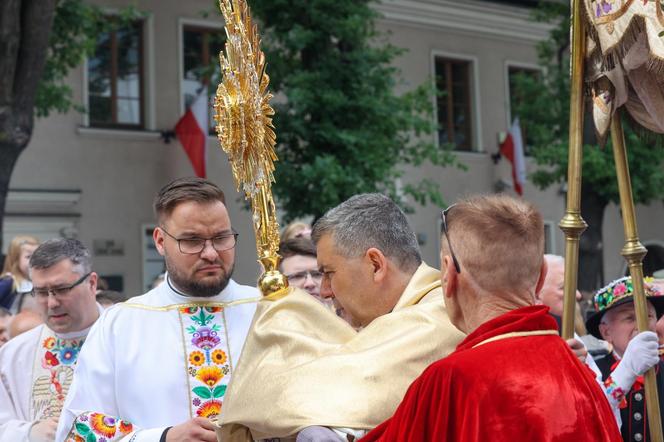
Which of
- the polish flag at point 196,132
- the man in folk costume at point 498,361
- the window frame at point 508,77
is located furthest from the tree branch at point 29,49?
the window frame at point 508,77

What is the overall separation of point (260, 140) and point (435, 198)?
437 inches

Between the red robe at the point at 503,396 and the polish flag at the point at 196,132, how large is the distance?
13.0m

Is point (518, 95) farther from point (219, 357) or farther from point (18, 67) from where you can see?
point (219, 357)

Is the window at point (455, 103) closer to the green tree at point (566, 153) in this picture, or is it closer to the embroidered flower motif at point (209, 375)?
the green tree at point (566, 153)

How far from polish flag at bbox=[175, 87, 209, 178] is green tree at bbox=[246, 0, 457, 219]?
2.25m

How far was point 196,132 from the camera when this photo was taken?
15.3m

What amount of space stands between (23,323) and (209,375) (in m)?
2.27

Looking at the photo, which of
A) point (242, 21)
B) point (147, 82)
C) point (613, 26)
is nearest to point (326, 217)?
point (242, 21)

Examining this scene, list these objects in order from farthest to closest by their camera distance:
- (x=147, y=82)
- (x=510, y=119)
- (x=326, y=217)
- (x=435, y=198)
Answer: (x=510, y=119)
(x=147, y=82)
(x=435, y=198)
(x=326, y=217)

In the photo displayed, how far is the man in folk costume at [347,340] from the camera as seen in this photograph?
271 centimetres

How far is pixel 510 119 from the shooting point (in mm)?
20125

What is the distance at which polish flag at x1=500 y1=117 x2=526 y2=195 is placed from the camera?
18.2 metres

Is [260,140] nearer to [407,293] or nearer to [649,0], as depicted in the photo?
[407,293]

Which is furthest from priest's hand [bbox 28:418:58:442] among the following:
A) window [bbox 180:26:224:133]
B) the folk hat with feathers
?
window [bbox 180:26:224:133]
